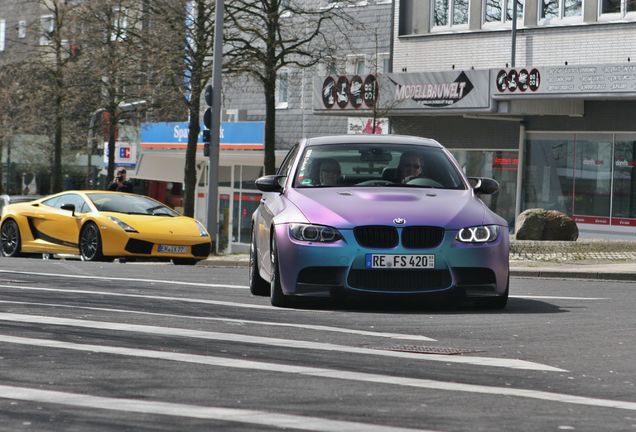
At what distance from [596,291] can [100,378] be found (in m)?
9.45

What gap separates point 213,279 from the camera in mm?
17859

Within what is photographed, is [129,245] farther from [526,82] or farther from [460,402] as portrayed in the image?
[460,402]

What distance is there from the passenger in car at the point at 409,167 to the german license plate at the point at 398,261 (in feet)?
4.77

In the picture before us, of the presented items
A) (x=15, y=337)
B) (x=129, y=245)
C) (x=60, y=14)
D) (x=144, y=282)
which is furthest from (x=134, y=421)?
(x=60, y=14)

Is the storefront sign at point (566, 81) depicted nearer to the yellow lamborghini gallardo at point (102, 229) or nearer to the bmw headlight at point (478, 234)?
the yellow lamborghini gallardo at point (102, 229)

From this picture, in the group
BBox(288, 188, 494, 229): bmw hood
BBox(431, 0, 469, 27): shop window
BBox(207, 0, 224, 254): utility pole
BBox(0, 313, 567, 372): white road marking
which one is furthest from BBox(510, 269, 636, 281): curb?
BBox(431, 0, 469, 27): shop window

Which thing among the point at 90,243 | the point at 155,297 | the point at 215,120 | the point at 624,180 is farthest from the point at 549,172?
the point at 155,297

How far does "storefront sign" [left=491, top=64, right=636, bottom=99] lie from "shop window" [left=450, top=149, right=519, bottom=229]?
11.9 feet

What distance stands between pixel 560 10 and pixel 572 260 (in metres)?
14.4

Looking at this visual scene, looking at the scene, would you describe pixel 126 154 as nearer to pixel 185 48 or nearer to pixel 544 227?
pixel 185 48

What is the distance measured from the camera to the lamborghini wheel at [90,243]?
24.7m

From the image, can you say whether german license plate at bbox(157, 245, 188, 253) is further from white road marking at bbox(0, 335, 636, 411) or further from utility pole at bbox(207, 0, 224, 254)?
white road marking at bbox(0, 335, 636, 411)

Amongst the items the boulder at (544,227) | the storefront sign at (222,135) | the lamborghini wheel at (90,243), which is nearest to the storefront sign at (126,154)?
the storefront sign at (222,135)

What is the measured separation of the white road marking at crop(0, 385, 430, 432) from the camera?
6.75 metres
